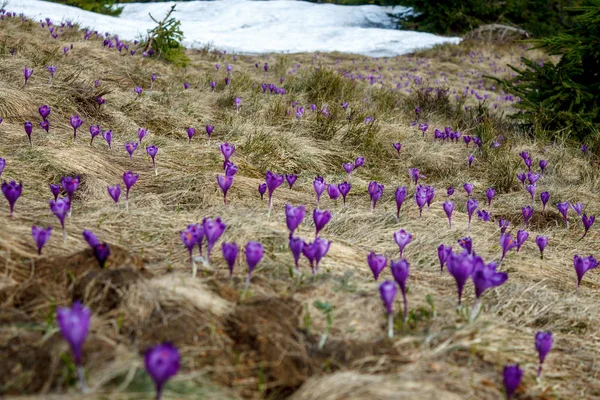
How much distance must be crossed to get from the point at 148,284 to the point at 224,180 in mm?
1192

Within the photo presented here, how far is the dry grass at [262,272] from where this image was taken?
4.94ft

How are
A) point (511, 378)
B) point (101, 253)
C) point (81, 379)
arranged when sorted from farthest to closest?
point (101, 253) → point (511, 378) → point (81, 379)

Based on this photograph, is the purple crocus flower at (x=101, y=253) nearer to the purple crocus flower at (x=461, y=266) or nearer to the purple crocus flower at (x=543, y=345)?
the purple crocus flower at (x=461, y=266)

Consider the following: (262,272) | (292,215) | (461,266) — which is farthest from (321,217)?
(461,266)

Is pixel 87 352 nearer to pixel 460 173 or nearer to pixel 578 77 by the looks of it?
pixel 460 173

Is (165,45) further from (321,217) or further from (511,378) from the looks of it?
(511,378)

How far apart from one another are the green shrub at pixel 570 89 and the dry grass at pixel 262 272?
47 centimetres

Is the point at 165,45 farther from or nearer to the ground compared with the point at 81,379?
farther from the ground

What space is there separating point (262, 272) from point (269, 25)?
16300 millimetres

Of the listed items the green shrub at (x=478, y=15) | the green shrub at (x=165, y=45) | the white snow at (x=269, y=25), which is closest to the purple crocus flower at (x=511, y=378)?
the green shrub at (x=165, y=45)

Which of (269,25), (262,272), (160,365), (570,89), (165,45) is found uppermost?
(269,25)

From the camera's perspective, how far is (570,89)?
19.4 feet

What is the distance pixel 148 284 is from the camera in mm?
1790

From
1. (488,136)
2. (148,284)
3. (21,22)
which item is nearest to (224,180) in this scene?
(148,284)
